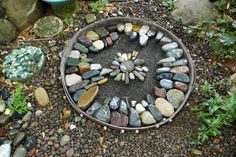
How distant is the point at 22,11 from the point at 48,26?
241 millimetres

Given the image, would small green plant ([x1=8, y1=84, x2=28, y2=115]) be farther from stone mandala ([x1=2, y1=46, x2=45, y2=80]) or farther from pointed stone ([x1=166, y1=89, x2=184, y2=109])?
pointed stone ([x1=166, y1=89, x2=184, y2=109])

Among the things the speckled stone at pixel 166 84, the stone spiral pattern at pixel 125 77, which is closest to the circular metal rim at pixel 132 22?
the stone spiral pattern at pixel 125 77

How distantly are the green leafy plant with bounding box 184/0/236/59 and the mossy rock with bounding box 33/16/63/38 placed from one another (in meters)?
1.11

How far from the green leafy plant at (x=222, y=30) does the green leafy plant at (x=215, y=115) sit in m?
0.44

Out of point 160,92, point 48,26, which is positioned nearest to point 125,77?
point 160,92

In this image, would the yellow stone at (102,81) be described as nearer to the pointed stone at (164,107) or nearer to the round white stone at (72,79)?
the round white stone at (72,79)

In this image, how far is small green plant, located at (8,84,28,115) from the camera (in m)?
2.47

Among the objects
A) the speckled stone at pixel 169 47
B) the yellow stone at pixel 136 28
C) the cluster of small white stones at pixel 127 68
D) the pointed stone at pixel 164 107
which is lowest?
the pointed stone at pixel 164 107

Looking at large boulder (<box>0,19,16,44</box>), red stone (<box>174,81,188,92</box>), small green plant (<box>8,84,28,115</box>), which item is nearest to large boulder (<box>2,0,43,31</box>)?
large boulder (<box>0,19,16,44</box>)

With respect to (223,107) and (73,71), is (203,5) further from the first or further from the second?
(73,71)

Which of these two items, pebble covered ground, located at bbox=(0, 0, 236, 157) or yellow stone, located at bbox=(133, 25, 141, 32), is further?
yellow stone, located at bbox=(133, 25, 141, 32)

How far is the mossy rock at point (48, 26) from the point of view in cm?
287

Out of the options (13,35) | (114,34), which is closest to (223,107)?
(114,34)

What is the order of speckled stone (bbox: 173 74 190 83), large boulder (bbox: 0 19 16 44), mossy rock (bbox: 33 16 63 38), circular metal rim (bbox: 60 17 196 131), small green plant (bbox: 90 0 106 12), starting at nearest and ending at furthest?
circular metal rim (bbox: 60 17 196 131) → speckled stone (bbox: 173 74 190 83) → large boulder (bbox: 0 19 16 44) → mossy rock (bbox: 33 16 63 38) → small green plant (bbox: 90 0 106 12)
